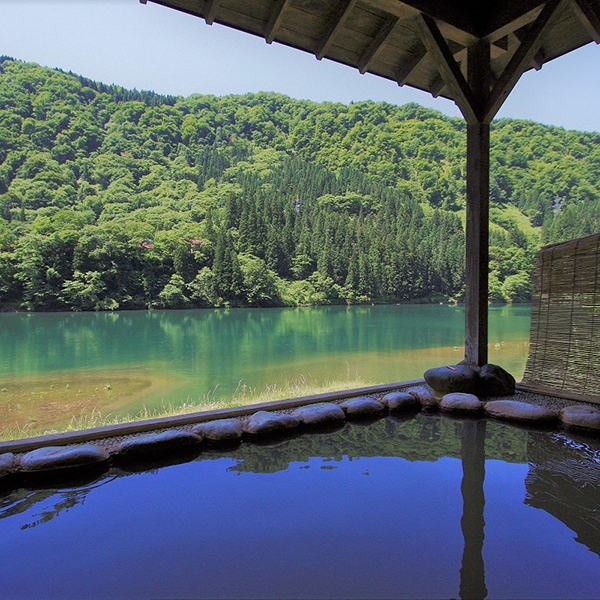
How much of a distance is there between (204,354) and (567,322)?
11845 millimetres

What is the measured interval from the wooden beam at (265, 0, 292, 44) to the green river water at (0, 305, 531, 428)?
430cm

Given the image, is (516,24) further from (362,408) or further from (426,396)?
(362,408)

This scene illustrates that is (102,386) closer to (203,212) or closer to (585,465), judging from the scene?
(585,465)

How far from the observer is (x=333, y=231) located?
3081cm

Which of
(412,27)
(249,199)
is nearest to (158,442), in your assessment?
(412,27)

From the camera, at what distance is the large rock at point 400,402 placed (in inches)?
103

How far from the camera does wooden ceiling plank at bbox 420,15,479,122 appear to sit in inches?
100

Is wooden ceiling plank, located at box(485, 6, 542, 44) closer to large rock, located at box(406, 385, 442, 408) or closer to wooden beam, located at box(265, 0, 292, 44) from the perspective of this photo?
wooden beam, located at box(265, 0, 292, 44)

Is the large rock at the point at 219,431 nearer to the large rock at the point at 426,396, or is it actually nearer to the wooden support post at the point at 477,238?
the large rock at the point at 426,396

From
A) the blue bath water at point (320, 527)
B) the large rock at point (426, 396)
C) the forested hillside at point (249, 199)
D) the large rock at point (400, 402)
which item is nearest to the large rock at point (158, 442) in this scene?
the blue bath water at point (320, 527)

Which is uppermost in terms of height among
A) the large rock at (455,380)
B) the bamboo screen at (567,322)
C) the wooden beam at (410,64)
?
the wooden beam at (410,64)

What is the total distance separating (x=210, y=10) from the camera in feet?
7.73

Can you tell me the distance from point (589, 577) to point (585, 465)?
2.76ft

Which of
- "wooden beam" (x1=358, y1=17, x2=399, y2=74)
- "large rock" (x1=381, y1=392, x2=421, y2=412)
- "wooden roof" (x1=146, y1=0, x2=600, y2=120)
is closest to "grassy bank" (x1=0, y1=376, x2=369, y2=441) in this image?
"large rock" (x1=381, y1=392, x2=421, y2=412)
